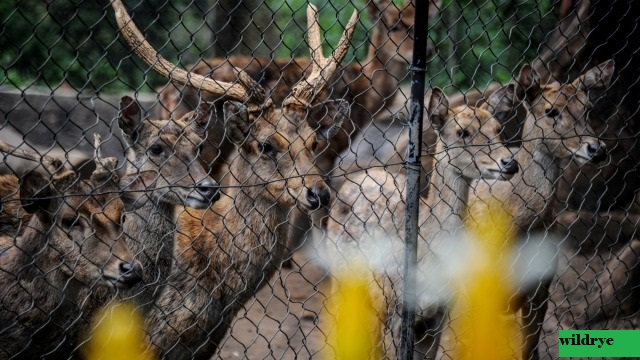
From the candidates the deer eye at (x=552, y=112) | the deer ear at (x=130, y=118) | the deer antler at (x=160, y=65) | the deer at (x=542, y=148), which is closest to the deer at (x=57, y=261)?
the deer ear at (x=130, y=118)

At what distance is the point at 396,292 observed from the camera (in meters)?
5.11

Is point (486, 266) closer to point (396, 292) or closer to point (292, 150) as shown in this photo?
point (396, 292)

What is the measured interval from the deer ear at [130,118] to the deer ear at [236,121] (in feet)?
1.53

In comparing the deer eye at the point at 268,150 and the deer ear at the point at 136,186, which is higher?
the deer eye at the point at 268,150

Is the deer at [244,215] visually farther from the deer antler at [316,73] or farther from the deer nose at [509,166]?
the deer nose at [509,166]

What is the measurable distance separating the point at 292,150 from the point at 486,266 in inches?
58.9

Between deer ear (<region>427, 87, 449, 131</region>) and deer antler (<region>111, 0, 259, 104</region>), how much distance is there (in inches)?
46.7

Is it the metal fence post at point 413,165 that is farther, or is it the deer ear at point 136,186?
the deer ear at point 136,186

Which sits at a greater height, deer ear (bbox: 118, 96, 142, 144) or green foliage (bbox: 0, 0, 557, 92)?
green foliage (bbox: 0, 0, 557, 92)

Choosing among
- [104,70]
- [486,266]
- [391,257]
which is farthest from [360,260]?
[104,70]

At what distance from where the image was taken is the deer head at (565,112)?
5383mm

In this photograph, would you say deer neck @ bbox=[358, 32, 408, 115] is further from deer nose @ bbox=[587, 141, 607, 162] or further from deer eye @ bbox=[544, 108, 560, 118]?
deer nose @ bbox=[587, 141, 607, 162]

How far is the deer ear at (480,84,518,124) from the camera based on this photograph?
Result: 209 inches

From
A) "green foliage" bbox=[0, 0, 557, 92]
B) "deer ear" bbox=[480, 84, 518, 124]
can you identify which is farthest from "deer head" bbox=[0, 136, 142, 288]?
"green foliage" bbox=[0, 0, 557, 92]
